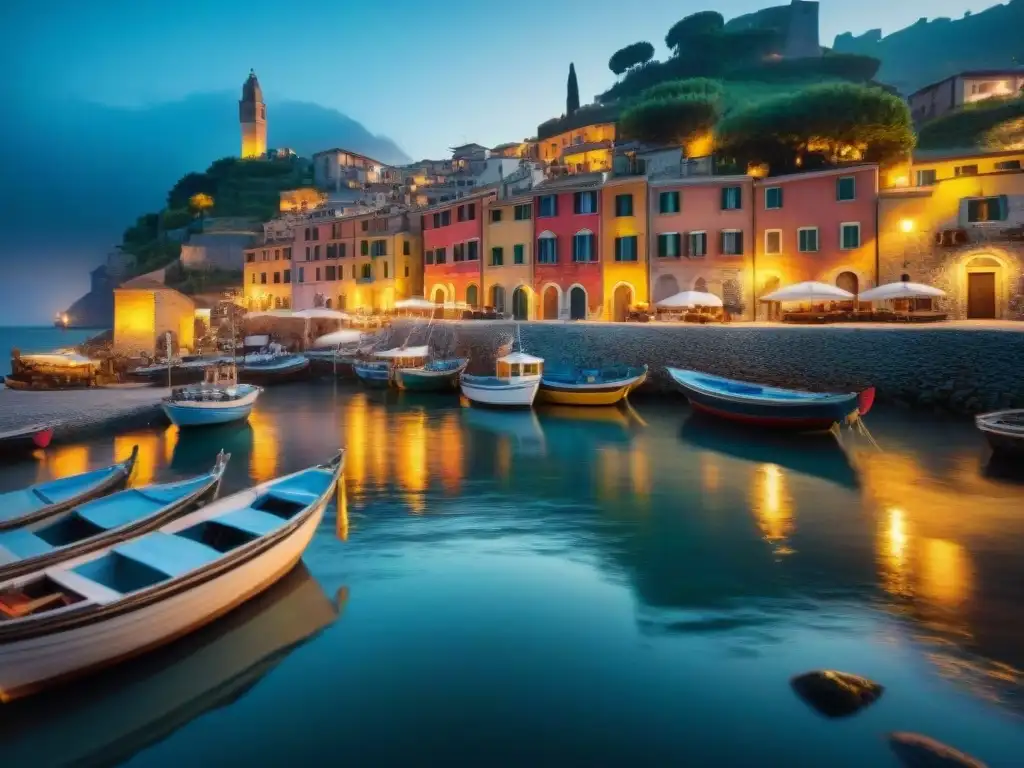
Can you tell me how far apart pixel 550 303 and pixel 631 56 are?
63.9 meters

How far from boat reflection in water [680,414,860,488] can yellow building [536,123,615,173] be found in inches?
1225

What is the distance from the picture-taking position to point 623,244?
3991 centimetres

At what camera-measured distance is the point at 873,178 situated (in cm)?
3409

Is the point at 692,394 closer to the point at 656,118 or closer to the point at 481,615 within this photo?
the point at 481,615

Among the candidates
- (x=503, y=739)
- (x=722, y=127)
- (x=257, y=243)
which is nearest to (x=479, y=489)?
(x=503, y=739)

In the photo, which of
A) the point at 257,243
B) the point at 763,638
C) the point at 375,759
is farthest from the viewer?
the point at 257,243

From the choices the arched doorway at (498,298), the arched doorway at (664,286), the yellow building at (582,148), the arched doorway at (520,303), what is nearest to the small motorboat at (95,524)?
the arched doorway at (664,286)

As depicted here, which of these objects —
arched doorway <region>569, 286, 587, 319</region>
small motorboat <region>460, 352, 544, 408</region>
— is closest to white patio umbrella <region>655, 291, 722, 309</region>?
small motorboat <region>460, 352, 544, 408</region>

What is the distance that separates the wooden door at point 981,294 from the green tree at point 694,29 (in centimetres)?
6671

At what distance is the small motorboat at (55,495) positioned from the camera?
423 inches

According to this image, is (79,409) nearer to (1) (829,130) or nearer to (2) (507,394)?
(2) (507,394)

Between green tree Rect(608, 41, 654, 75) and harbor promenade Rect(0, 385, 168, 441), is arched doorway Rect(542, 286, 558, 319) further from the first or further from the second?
green tree Rect(608, 41, 654, 75)

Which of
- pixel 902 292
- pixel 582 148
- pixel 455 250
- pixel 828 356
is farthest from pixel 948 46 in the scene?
pixel 828 356

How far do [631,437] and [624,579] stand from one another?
12601 millimetres
